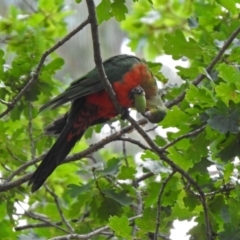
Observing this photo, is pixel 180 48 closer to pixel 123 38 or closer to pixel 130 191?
pixel 130 191

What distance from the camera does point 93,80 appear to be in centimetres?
248

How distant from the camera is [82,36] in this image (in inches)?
201

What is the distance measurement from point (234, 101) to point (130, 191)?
0.91m

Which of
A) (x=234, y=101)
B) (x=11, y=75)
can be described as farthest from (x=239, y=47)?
(x=11, y=75)

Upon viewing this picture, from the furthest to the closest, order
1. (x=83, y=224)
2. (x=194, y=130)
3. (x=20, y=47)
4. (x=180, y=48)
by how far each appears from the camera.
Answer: (x=20, y=47)
(x=83, y=224)
(x=180, y=48)
(x=194, y=130)

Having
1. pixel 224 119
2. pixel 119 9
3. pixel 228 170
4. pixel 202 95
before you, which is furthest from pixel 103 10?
pixel 228 170

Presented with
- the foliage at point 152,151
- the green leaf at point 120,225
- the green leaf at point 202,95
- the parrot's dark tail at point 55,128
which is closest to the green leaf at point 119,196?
the foliage at point 152,151

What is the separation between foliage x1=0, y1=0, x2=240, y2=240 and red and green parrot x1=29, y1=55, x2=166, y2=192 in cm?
8

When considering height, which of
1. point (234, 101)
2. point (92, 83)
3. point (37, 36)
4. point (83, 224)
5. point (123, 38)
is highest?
point (123, 38)

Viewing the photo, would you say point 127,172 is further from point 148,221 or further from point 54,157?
point 148,221

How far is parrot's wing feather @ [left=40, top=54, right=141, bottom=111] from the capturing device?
7.74 ft

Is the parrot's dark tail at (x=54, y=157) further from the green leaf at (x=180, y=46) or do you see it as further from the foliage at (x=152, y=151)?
the green leaf at (x=180, y=46)

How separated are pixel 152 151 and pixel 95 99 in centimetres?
54

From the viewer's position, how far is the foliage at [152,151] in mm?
1813
